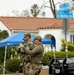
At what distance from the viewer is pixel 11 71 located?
20500 mm

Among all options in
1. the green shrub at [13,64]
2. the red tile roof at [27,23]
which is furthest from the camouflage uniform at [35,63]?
the red tile roof at [27,23]

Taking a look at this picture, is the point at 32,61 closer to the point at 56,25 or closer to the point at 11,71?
the point at 11,71

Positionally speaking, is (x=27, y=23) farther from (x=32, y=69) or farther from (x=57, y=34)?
(x=32, y=69)

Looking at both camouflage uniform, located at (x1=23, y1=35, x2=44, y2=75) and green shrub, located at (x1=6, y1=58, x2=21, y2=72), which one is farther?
green shrub, located at (x1=6, y1=58, x2=21, y2=72)

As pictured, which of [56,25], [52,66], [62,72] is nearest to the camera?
[62,72]

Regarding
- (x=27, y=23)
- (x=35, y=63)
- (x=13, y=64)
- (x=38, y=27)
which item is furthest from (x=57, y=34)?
(x=35, y=63)

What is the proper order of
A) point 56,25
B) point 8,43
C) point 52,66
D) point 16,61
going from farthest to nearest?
point 56,25 < point 16,61 < point 8,43 < point 52,66

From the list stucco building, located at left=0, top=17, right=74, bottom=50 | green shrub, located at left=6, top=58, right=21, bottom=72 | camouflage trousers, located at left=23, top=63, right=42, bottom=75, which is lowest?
green shrub, located at left=6, top=58, right=21, bottom=72

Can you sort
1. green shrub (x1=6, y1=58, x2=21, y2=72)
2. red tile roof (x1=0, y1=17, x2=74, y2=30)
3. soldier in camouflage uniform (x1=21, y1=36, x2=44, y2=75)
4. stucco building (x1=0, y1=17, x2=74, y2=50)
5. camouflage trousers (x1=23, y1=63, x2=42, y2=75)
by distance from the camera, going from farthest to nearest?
red tile roof (x1=0, y1=17, x2=74, y2=30)
stucco building (x1=0, y1=17, x2=74, y2=50)
green shrub (x1=6, y1=58, x2=21, y2=72)
camouflage trousers (x1=23, y1=63, x2=42, y2=75)
soldier in camouflage uniform (x1=21, y1=36, x2=44, y2=75)

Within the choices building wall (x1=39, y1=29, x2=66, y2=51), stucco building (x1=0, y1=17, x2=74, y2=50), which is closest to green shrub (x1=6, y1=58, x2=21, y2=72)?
stucco building (x1=0, y1=17, x2=74, y2=50)

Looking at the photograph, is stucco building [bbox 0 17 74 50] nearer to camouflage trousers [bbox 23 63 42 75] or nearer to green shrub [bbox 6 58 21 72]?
green shrub [bbox 6 58 21 72]

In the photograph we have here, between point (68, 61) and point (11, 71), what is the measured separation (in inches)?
409

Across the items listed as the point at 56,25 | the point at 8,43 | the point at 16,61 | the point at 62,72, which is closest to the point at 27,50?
the point at 62,72

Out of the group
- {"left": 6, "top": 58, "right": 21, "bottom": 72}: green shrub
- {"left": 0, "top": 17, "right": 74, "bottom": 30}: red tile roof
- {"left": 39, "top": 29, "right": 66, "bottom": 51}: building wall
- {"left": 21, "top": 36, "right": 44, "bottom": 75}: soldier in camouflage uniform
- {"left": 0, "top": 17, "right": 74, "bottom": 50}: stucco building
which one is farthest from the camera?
{"left": 0, "top": 17, "right": 74, "bottom": 30}: red tile roof
